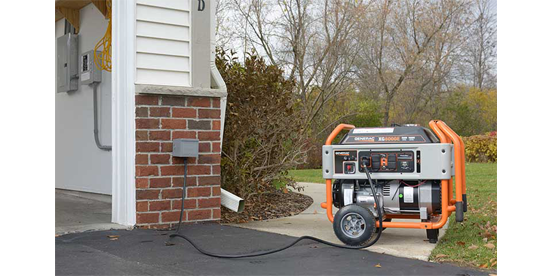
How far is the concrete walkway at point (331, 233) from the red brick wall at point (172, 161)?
1.80 feet

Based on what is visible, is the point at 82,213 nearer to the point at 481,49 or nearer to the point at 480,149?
the point at 480,149

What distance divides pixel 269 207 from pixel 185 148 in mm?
2039

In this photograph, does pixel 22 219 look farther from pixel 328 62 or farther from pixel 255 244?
pixel 328 62

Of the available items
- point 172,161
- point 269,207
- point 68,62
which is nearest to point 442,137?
point 172,161

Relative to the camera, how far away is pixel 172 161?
5340 mm

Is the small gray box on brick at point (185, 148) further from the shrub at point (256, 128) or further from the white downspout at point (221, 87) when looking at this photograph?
the shrub at point (256, 128)

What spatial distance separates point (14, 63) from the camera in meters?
1.36

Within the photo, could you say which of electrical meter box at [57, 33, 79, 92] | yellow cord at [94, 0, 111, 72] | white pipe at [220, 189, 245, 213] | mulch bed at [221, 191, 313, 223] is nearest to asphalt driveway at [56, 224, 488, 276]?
white pipe at [220, 189, 245, 213]

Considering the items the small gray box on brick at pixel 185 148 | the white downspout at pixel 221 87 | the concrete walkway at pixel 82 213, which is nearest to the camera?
the concrete walkway at pixel 82 213

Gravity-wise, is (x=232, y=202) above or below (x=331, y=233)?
above

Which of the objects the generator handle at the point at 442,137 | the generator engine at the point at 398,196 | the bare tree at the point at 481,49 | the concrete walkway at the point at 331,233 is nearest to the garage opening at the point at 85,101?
the concrete walkway at the point at 331,233

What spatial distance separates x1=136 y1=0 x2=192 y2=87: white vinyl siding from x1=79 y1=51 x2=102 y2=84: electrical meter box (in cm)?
257

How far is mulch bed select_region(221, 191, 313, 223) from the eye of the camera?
6231 millimetres

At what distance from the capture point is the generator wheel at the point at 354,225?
4500mm
